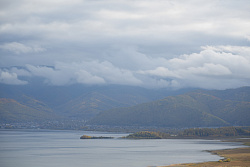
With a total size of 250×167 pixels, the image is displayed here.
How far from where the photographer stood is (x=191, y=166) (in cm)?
A: 12875

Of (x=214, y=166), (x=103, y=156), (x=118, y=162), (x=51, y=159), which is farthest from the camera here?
(x=103, y=156)

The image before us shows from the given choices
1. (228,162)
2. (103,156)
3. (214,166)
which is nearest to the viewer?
(214,166)

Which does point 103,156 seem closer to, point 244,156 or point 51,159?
point 51,159

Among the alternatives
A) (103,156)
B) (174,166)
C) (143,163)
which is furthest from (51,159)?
(174,166)

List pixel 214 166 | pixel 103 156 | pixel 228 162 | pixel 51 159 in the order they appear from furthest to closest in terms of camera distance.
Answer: pixel 103 156
pixel 51 159
pixel 228 162
pixel 214 166

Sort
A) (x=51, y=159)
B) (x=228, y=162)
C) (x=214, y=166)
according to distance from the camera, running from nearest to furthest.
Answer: (x=214, y=166) < (x=228, y=162) < (x=51, y=159)

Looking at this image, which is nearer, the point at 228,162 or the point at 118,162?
the point at 228,162

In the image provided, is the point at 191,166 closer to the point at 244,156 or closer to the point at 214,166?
the point at 214,166

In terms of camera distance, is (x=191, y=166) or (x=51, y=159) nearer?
(x=191, y=166)

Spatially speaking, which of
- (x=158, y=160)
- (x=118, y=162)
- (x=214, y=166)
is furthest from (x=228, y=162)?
(x=118, y=162)

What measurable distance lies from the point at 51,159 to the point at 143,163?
37341 mm

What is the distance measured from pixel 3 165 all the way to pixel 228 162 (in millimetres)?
72452

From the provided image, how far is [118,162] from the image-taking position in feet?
488

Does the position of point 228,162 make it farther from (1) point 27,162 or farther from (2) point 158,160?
(1) point 27,162
